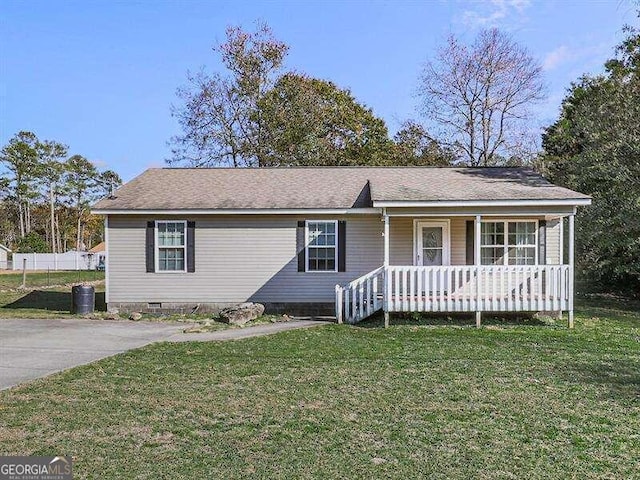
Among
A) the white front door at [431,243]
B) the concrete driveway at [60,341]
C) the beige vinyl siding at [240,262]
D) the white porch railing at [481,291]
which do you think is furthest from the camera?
the beige vinyl siding at [240,262]

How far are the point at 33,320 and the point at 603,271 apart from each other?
55.6ft

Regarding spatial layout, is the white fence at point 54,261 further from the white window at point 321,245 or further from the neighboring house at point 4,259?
the white window at point 321,245

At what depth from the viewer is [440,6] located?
12352 millimetres

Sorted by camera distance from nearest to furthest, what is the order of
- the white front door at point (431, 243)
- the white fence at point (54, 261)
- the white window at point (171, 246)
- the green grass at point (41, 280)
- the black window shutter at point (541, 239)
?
the black window shutter at point (541, 239)
the white front door at point (431, 243)
the white window at point (171, 246)
the green grass at point (41, 280)
the white fence at point (54, 261)

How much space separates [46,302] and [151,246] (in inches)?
218

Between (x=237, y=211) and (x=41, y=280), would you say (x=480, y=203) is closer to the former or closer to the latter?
(x=237, y=211)

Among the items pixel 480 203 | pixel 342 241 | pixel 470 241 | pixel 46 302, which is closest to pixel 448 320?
pixel 470 241

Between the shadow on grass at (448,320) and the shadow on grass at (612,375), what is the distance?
3.87m

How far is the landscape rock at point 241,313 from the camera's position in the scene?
1109cm

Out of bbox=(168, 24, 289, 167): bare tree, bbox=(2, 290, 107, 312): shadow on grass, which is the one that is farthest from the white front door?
bbox=(168, 24, 289, 167): bare tree

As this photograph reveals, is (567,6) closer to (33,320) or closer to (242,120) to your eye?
(33,320)

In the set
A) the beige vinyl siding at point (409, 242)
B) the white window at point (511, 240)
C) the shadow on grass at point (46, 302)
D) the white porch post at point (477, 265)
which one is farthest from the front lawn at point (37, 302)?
the white window at point (511, 240)

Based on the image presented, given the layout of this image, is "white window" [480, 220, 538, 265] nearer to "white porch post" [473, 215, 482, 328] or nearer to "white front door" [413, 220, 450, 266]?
"white front door" [413, 220, 450, 266]

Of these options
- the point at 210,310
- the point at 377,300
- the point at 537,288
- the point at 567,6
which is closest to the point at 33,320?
the point at 210,310
